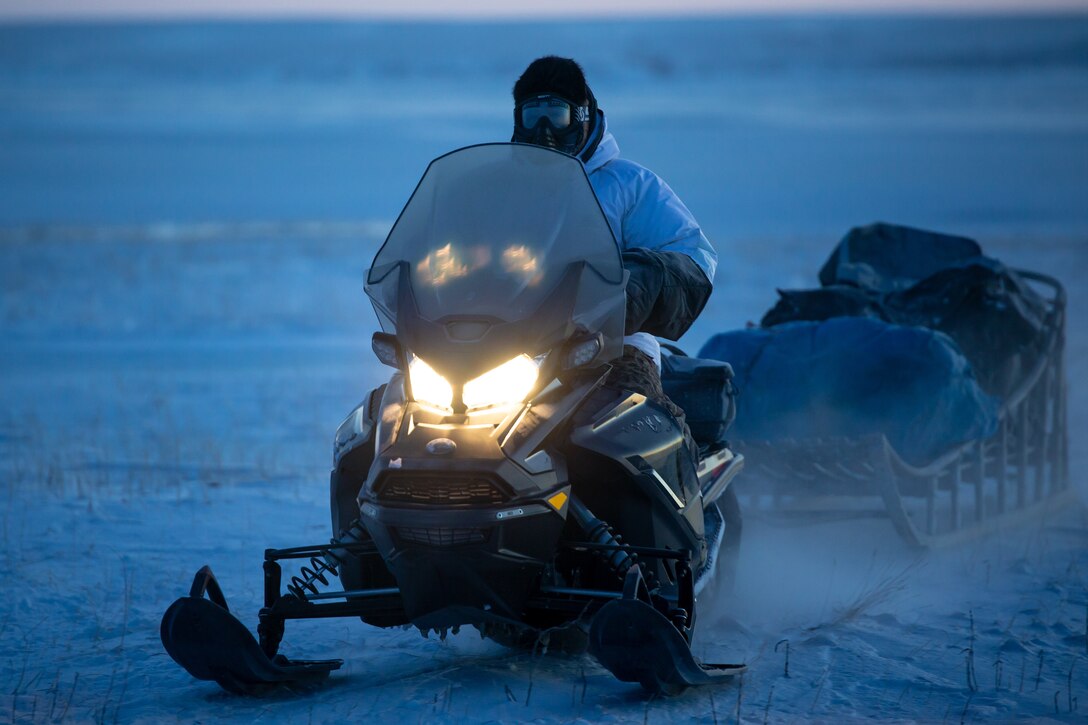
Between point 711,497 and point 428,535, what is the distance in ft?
5.47

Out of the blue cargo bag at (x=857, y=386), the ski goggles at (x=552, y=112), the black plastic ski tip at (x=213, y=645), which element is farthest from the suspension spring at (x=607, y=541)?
the blue cargo bag at (x=857, y=386)

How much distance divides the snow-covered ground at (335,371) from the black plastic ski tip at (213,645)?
0.12m

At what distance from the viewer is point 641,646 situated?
13.5 feet

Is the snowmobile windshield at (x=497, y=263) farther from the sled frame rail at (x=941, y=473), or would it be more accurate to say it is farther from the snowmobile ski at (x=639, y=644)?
the sled frame rail at (x=941, y=473)

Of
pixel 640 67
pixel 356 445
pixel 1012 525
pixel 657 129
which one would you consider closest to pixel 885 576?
pixel 1012 525

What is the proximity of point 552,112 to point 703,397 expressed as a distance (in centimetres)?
139

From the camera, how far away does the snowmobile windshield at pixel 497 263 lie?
13.8ft

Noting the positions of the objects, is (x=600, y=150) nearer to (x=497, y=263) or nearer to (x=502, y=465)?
(x=497, y=263)

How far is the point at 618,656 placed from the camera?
4121 mm

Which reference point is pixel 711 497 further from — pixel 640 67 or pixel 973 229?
pixel 640 67

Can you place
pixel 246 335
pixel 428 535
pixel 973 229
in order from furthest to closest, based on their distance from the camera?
1. pixel 973 229
2. pixel 246 335
3. pixel 428 535

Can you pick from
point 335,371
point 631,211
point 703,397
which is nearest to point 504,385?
point 631,211

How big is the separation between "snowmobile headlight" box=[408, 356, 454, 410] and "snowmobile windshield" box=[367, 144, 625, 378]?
0.09 meters

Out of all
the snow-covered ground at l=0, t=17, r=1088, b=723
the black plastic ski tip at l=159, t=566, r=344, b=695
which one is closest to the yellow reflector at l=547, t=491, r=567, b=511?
the snow-covered ground at l=0, t=17, r=1088, b=723
